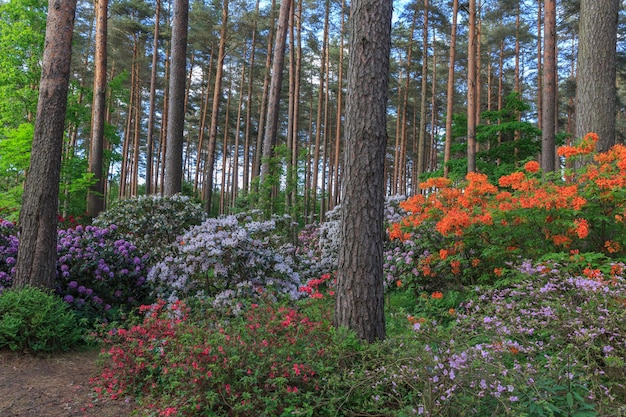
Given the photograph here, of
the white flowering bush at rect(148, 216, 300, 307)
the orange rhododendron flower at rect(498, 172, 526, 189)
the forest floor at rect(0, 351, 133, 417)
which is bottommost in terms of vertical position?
the forest floor at rect(0, 351, 133, 417)

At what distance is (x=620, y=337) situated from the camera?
3.08 metres

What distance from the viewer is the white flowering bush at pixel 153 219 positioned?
6.98m

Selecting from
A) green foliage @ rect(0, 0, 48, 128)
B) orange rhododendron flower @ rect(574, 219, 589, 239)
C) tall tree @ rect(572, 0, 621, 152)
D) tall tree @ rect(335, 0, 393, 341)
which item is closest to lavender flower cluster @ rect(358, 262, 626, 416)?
tall tree @ rect(335, 0, 393, 341)

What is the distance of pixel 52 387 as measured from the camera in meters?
3.46

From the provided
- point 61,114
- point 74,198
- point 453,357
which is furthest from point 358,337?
point 74,198

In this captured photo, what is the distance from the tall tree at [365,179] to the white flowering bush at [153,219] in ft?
13.8

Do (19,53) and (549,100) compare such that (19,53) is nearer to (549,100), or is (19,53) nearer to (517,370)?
(517,370)

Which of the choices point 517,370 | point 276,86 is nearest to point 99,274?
point 517,370

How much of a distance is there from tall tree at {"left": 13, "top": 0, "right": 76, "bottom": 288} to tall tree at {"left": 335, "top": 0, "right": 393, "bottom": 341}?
129 inches

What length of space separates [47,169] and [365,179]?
3.52m

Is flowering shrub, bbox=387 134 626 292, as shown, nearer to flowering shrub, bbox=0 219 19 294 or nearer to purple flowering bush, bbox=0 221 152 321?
purple flowering bush, bbox=0 221 152 321

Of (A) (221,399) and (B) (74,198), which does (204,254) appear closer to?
(A) (221,399)

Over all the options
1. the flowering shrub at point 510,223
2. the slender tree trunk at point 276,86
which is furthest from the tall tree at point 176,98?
the flowering shrub at point 510,223

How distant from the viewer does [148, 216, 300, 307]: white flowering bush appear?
15.9 feet
